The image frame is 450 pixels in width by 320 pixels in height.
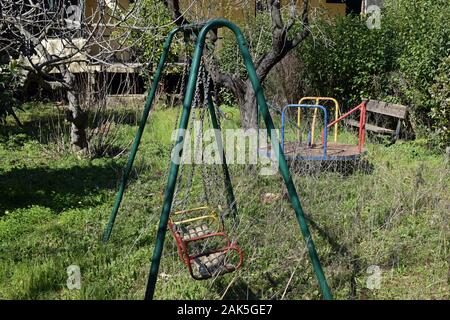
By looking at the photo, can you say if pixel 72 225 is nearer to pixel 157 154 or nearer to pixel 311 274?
pixel 311 274

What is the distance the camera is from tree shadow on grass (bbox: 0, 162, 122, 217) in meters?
5.81

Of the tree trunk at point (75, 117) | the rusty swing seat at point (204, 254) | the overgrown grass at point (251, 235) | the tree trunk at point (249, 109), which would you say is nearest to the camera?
the rusty swing seat at point (204, 254)

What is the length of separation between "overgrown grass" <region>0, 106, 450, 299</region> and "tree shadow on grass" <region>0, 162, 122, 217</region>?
0.01 metres

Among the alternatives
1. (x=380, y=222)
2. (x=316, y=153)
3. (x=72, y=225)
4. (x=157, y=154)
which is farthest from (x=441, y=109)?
(x=72, y=225)

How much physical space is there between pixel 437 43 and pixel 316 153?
9.56 ft

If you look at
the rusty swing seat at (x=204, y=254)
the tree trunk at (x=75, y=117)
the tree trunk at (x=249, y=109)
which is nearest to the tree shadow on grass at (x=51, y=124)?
the tree trunk at (x=75, y=117)

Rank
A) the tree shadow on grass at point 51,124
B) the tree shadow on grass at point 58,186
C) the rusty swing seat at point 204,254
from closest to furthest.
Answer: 1. the rusty swing seat at point 204,254
2. the tree shadow on grass at point 58,186
3. the tree shadow on grass at point 51,124

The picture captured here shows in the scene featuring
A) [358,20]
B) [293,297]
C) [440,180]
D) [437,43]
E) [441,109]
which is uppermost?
[358,20]

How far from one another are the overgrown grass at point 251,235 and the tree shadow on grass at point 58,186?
13 millimetres

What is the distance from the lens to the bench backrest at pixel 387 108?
897 cm

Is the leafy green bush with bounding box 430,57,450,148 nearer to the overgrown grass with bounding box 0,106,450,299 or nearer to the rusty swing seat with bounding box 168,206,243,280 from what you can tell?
the overgrown grass with bounding box 0,106,450,299

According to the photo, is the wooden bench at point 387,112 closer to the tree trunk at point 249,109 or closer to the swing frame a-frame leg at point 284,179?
the tree trunk at point 249,109

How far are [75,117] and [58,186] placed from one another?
1.51 meters

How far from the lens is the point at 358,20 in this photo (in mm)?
10758
